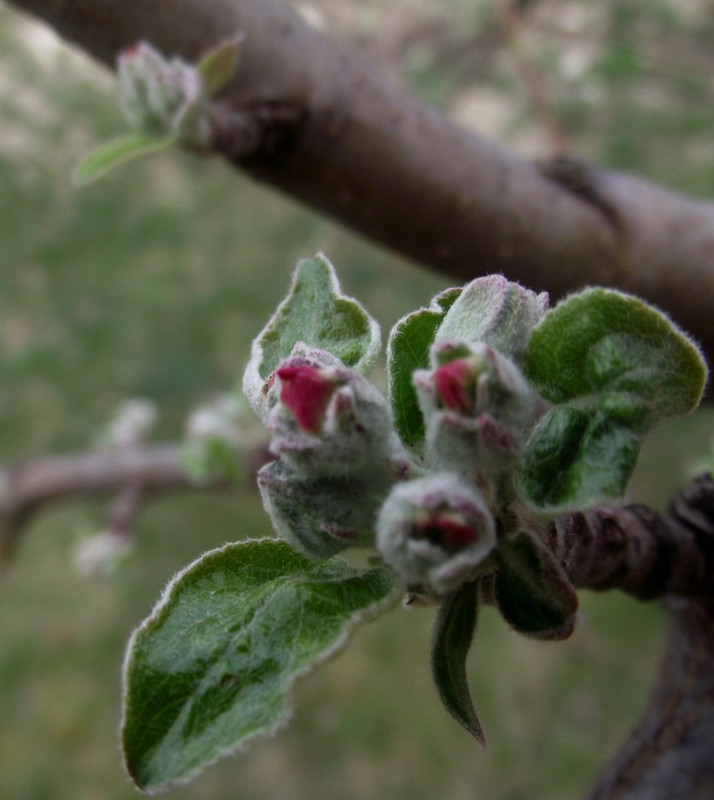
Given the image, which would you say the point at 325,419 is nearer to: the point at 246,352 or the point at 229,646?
the point at 229,646

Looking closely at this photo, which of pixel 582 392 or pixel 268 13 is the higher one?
pixel 268 13

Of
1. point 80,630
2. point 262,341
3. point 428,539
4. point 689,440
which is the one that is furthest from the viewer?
point 80,630

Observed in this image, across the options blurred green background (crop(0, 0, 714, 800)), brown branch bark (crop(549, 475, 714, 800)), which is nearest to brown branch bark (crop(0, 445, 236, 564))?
blurred green background (crop(0, 0, 714, 800))

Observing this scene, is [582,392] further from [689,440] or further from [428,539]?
[689,440]

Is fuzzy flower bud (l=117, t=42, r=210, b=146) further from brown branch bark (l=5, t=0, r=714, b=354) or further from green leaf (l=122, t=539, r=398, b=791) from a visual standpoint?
green leaf (l=122, t=539, r=398, b=791)

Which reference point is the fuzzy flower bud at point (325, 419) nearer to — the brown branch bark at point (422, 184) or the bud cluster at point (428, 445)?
the bud cluster at point (428, 445)

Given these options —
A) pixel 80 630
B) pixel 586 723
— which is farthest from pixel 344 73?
pixel 80 630

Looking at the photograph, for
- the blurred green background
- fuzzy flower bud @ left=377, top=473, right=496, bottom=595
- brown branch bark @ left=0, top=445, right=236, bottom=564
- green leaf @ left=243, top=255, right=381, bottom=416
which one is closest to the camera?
fuzzy flower bud @ left=377, top=473, right=496, bottom=595
